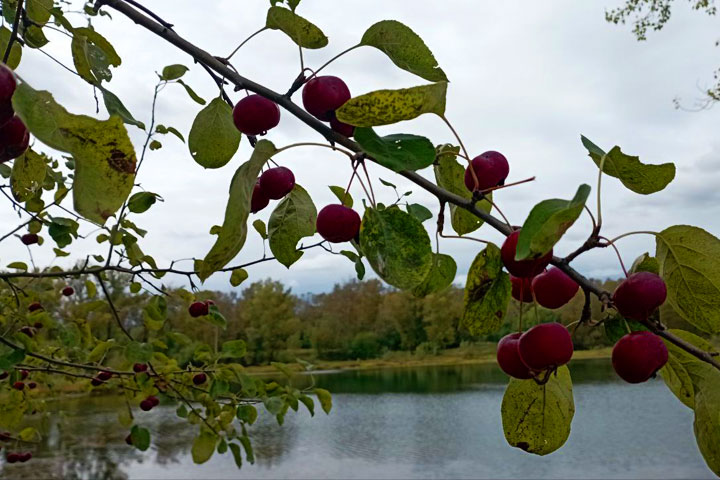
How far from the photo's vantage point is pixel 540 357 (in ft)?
2.13

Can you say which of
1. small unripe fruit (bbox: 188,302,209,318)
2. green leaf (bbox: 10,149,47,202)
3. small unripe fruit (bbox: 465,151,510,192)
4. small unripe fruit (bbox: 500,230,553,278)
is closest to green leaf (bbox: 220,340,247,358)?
small unripe fruit (bbox: 188,302,209,318)

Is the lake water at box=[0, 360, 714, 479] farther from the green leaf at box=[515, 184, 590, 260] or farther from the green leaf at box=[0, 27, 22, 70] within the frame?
the green leaf at box=[515, 184, 590, 260]

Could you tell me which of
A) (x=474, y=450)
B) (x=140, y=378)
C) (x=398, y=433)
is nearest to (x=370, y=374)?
(x=398, y=433)

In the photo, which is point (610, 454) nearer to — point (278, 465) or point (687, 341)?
point (278, 465)

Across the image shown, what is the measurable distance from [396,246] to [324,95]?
0.26 metres

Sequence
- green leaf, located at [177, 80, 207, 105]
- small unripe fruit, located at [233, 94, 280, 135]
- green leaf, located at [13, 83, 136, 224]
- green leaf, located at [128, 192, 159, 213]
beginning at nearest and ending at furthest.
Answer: green leaf, located at [13, 83, 136, 224] → small unripe fruit, located at [233, 94, 280, 135] → green leaf, located at [177, 80, 207, 105] → green leaf, located at [128, 192, 159, 213]

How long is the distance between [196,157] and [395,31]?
1.19 ft

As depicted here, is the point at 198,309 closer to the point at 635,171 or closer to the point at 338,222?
the point at 338,222

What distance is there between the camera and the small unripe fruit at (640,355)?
2.19 ft

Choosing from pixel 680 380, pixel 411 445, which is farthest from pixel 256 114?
pixel 411 445

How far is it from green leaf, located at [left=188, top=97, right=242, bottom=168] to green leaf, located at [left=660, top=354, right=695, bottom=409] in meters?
0.67

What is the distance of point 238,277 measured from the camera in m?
2.43

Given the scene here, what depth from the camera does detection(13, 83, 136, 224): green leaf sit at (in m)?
0.45

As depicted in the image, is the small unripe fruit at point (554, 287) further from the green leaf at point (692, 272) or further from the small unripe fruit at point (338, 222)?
the small unripe fruit at point (338, 222)
